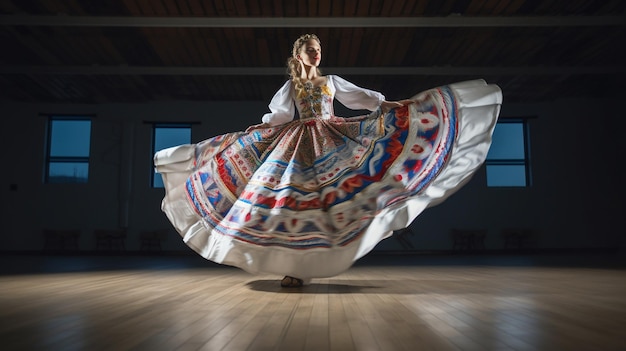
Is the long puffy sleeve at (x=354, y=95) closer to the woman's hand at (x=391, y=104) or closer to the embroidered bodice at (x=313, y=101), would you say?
the embroidered bodice at (x=313, y=101)

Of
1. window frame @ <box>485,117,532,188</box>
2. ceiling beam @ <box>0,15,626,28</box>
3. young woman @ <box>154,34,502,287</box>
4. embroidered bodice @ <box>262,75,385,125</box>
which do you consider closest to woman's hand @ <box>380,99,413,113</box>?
young woman @ <box>154,34,502,287</box>

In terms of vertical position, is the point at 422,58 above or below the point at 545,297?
above

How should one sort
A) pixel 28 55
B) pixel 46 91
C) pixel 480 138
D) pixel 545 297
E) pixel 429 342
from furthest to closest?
pixel 46 91 < pixel 28 55 < pixel 480 138 < pixel 545 297 < pixel 429 342

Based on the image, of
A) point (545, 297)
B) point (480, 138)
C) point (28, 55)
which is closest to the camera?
point (545, 297)

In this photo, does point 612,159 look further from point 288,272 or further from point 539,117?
point 288,272

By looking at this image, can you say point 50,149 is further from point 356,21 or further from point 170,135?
point 356,21

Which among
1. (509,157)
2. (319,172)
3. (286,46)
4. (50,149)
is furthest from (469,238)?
(50,149)

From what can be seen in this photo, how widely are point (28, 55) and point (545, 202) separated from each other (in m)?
9.39

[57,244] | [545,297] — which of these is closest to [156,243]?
[57,244]

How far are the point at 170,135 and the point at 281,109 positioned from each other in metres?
7.68

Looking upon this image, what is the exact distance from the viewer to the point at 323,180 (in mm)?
2701

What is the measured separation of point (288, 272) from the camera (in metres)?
2.44

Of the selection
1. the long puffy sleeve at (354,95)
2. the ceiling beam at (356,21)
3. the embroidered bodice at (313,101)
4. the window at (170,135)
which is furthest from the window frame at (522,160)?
the embroidered bodice at (313,101)

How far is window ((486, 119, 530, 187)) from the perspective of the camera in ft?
33.4
